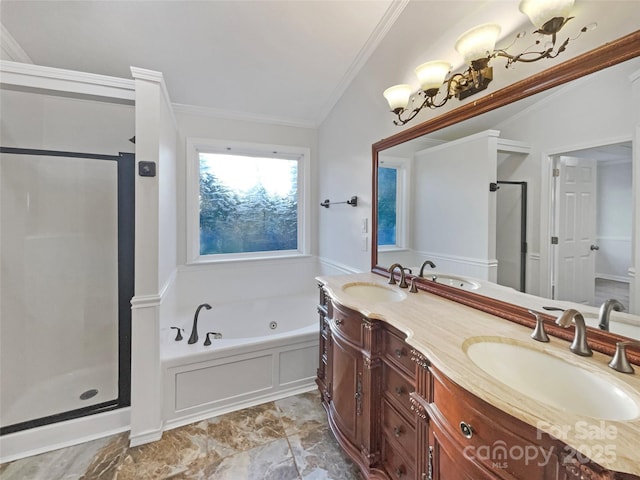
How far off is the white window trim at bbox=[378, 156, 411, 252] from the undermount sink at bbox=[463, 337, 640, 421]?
0.95 meters

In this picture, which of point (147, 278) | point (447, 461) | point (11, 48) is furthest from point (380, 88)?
point (11, 48)

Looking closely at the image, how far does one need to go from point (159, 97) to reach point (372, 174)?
152cm

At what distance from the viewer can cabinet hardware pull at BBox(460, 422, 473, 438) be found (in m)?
0.73

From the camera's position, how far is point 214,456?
5.05ft

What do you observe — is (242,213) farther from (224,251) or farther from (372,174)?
(372,174)

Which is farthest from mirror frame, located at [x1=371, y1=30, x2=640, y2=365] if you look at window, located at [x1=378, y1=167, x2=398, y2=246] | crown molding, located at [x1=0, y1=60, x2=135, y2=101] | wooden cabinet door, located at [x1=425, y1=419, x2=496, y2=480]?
crown molding, located at [x1=0, y1=60, x2=135, y2=101]

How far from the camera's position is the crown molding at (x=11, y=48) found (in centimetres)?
168

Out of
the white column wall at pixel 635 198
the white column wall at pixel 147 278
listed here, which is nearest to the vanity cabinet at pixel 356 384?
the white column wall at pixel 635 198

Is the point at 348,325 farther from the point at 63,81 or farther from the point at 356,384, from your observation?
the point at 63,81

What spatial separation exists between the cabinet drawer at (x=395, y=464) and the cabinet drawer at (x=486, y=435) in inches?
17.2

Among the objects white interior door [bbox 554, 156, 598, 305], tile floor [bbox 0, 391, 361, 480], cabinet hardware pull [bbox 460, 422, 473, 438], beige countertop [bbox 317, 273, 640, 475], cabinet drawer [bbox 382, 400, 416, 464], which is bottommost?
tile floor [bbox 0, 391, 361, 480]

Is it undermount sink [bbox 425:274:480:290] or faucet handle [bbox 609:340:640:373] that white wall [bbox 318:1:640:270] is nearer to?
undermount sink [bbox 425:274:480:290]

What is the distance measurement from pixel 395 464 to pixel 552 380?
0.75 metres

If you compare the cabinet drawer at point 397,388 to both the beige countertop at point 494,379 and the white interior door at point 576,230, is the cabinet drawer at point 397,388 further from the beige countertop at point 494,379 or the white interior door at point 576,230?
the white interior door at point 576,230
